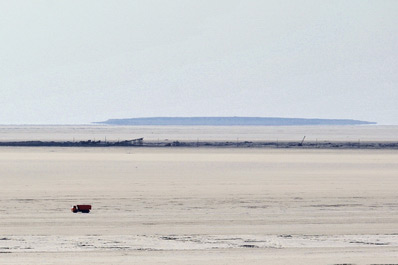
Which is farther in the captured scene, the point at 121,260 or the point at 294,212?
the point at 294,212

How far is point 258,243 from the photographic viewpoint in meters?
17.0

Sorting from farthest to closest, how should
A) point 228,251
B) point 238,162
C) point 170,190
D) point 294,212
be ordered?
1. point 238,162
2. point 170,190
3. point 294,212
4. point 228,251

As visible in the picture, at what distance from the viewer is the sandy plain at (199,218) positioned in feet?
51.3

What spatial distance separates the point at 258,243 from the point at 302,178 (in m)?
19.0

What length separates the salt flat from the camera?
1563cm

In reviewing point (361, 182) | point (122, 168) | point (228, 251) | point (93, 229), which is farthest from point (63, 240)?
point (122, 168)

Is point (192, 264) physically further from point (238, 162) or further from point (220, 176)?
point (238, 162)

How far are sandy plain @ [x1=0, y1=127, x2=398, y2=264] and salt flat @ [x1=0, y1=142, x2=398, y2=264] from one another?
0.02 m

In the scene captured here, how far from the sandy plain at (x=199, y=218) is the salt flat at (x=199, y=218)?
0.02 meters

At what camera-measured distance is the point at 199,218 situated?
814 inches

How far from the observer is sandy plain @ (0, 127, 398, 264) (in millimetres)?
15625

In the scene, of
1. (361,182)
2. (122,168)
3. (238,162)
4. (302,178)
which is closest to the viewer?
(361,182)

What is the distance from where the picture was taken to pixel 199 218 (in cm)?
2069

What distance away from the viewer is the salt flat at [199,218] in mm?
15633
